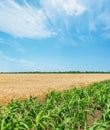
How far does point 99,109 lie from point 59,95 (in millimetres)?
2266

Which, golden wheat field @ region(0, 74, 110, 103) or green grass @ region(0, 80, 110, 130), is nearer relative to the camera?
green grass @ region(0, 80, 110, 130)

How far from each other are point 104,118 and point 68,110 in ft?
4.94

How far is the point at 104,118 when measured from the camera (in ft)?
19.4

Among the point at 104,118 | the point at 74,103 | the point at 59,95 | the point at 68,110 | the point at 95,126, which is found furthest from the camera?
the point at 59,95

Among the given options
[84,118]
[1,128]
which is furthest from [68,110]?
[1,128]

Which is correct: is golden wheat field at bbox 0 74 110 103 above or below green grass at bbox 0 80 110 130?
above

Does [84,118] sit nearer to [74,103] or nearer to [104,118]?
[104,118]

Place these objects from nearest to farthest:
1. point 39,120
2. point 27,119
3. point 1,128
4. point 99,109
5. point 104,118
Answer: point 1,128
point 39,120
point 27,119
point 104,118
point 99,109

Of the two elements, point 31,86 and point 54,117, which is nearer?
point 54,117

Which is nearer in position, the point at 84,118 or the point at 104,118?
the point at 104,118

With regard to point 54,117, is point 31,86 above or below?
above

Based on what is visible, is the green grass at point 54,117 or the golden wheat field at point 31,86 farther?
the golden wheat field at point 31,86

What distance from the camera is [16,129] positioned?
4.59 m

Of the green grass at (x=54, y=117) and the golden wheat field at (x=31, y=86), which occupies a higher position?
the golden wheat field at (x=31, y=86)
